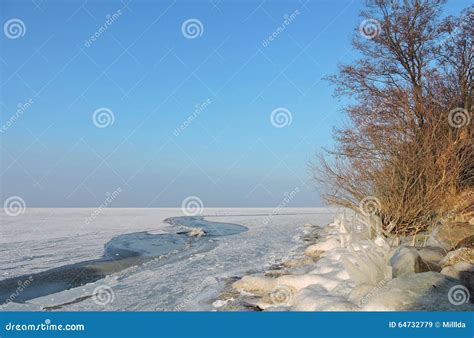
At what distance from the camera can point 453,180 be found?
365 inches

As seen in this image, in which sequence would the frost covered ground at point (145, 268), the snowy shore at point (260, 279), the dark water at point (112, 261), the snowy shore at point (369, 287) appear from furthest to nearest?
the dark water at point (112, 261), the frost covered ground at point (145, 268), the snowy shore at point (260, 279), the snowy shore at point (369, 287)

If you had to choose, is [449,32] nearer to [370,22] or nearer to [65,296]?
[370,22]

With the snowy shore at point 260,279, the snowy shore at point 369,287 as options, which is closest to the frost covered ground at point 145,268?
the snowy shore at point 260,279

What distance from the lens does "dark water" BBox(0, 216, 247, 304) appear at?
7.84m

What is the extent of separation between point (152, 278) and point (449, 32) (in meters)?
11.6

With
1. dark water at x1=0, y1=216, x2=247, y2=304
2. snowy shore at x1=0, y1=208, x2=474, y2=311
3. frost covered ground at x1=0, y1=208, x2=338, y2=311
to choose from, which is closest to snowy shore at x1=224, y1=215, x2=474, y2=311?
snowy shore at x1=0, y1=208, x2=474, y2=311

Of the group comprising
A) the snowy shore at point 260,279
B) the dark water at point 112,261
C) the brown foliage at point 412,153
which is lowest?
the dark water at point 112,261

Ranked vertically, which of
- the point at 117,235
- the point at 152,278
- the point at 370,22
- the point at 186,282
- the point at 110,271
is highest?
the point at 370,22

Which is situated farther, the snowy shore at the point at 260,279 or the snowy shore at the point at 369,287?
the snowy shore at the point at 260,279

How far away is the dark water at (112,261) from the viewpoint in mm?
7836

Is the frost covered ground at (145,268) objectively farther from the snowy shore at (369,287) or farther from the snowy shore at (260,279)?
the snowy shore at (369,287)
